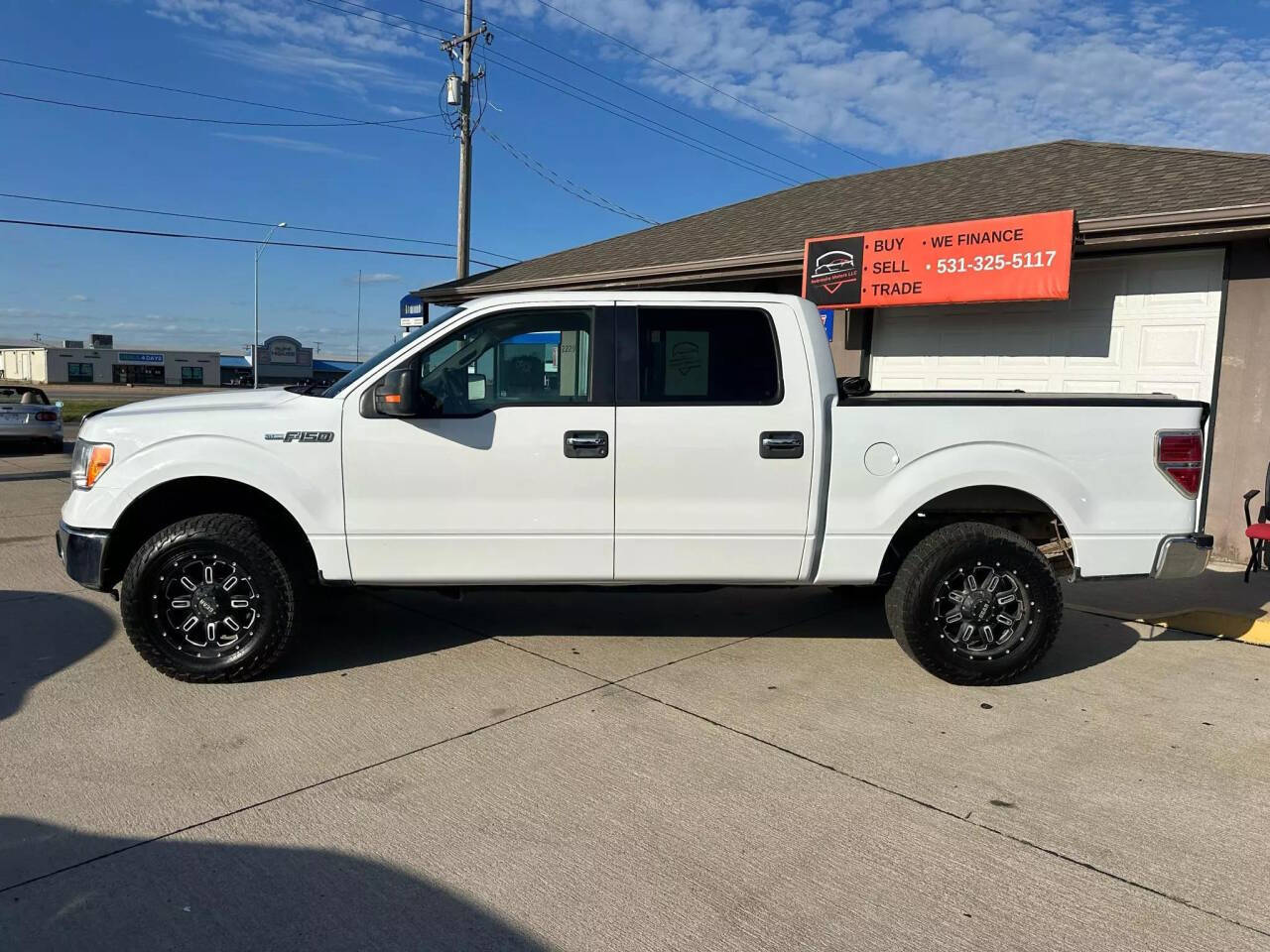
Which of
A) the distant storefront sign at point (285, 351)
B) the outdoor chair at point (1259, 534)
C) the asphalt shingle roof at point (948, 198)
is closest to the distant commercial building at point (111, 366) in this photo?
the distant storefront sign at point (285, 351)

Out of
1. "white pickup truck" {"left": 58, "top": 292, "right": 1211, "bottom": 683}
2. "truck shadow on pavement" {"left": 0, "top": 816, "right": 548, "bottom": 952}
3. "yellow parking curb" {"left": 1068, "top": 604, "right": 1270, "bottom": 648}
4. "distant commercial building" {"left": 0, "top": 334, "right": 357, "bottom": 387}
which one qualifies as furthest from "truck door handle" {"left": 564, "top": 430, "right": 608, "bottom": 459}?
"distant commercial building" {"left": 0, "top": 334, "right": 357, "bottom": 387}

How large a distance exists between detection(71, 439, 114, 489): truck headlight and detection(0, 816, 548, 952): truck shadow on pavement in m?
1.92

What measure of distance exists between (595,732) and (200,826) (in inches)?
64.9

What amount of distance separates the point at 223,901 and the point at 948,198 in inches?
399

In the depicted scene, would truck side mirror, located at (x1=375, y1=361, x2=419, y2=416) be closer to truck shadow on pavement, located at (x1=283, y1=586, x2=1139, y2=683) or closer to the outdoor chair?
truck shadow on pavement, located at (x1=283, y1=586, x2=1139, y2=683)

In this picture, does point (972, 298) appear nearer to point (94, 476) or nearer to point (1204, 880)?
point (1204, 880)

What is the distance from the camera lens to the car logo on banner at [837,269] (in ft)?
32.3

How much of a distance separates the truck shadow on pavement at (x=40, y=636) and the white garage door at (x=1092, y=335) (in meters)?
8.02

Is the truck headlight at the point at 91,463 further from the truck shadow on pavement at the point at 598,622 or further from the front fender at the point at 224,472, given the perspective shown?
the truck shadow on pavement at the point at 598,622

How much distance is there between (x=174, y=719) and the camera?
14.1 ft

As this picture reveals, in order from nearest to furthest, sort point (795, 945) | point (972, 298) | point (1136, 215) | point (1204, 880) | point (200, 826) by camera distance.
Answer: point (795, 945)
point (1204, 880)
point (200, 826)
point (1136, 215)
point (972, 298)

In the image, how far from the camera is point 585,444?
15.4 feet

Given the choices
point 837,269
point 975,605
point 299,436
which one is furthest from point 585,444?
point 837,269

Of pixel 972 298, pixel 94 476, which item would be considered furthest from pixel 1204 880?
pixel 972 298
